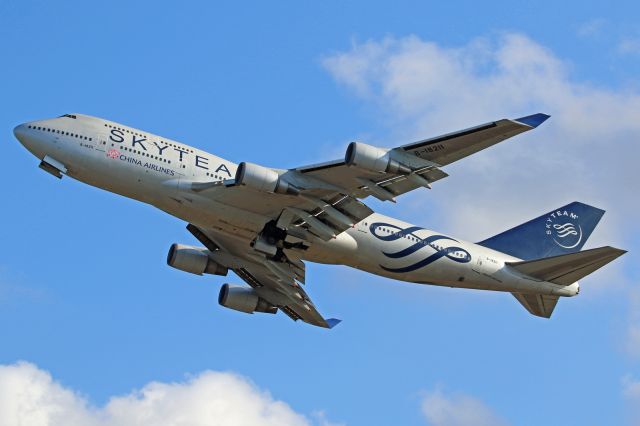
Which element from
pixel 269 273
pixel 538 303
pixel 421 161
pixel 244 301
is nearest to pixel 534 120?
pixel 421 161

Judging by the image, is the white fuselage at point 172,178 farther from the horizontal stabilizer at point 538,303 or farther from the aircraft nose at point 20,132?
the horizontal stabilizer at point 538,303

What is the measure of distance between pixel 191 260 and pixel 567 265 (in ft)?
59.9

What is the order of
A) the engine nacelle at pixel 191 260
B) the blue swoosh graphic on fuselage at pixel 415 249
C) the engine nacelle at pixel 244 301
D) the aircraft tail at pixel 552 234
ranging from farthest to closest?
the engine nacelle at pixel 244 301 → the aircraft tail at pixel 552 234 → the engine nacelle at pixel 191 260 → the blue swoosh graphic on fuselage at pixel 415 249

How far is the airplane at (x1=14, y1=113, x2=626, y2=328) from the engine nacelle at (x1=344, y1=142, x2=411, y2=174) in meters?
0.04

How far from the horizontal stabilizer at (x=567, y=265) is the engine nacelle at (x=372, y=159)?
38.3 ft

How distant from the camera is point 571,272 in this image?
53.3 metres

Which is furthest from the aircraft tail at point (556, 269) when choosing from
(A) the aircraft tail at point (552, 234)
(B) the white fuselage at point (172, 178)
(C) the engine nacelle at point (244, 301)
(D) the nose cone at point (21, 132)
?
(D) the nose cone at point (21, 132)

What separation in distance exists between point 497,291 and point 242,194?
1448cm

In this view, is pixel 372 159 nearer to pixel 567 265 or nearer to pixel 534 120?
pixel 534 120

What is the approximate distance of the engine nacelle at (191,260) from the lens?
187ft

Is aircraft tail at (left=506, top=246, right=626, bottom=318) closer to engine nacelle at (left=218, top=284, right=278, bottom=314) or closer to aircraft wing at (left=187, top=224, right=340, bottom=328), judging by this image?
aircraft wing at (left=187, top=224, right=340, bottom=328)

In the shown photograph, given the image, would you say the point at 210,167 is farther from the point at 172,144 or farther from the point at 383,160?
the point at 383,160

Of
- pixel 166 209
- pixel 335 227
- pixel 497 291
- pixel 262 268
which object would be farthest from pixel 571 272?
pixel 166 209

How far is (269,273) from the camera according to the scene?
2271 inches
